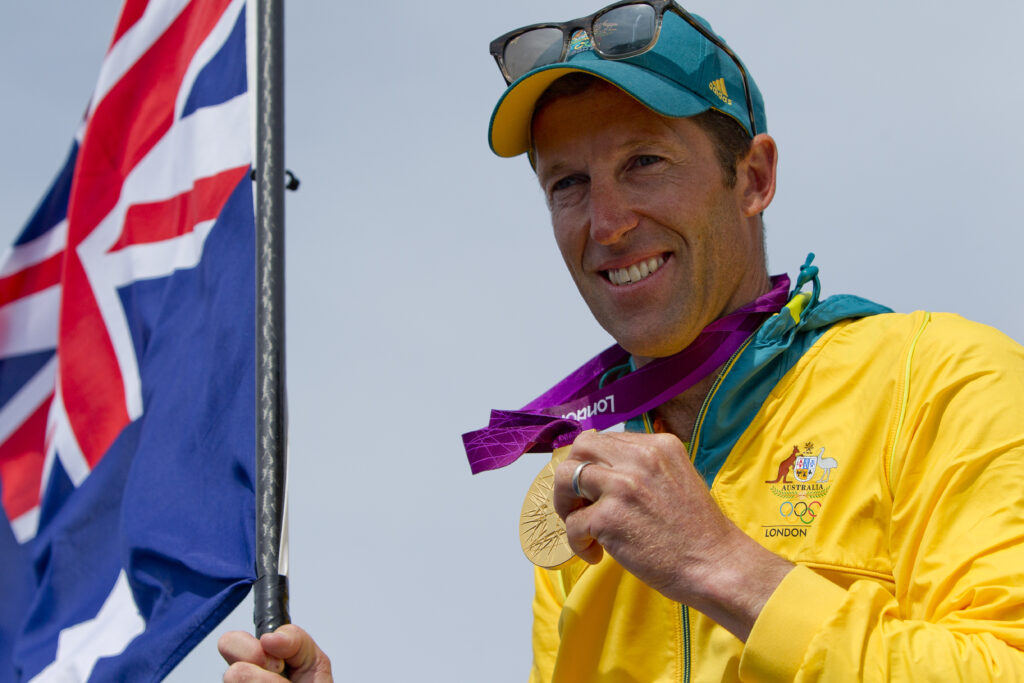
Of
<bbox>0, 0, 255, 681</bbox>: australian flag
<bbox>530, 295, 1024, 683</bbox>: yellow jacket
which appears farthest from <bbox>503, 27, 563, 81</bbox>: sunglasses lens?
<bbox>0, 0, 255, 681</bbox>: australian flag

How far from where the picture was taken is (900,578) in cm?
263

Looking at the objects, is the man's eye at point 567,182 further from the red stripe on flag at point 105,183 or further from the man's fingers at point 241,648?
the red stripe on flag at point 105,183

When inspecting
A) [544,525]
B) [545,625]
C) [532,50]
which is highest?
[532,50]

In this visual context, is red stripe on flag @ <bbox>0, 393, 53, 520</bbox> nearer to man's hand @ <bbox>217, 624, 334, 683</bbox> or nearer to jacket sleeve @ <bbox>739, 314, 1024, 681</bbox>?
man's hand @ <bbox>217, 624, 334, 683</bbox>

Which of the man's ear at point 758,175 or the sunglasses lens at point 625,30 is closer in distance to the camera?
the sunglasses lens at point 625,30

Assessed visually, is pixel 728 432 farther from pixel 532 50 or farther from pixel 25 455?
pixel 25 455

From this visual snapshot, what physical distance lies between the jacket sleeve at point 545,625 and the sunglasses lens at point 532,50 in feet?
5.10

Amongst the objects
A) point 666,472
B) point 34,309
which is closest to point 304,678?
point 666,472

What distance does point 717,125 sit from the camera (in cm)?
365

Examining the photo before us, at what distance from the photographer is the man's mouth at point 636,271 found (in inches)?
139

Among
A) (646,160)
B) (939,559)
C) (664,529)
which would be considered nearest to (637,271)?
(646,160)

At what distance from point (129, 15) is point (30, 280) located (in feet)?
4.70

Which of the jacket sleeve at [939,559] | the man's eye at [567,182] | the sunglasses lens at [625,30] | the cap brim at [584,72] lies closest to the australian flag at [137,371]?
the cap brim at [584,72]

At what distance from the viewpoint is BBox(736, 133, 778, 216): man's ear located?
3725mm
